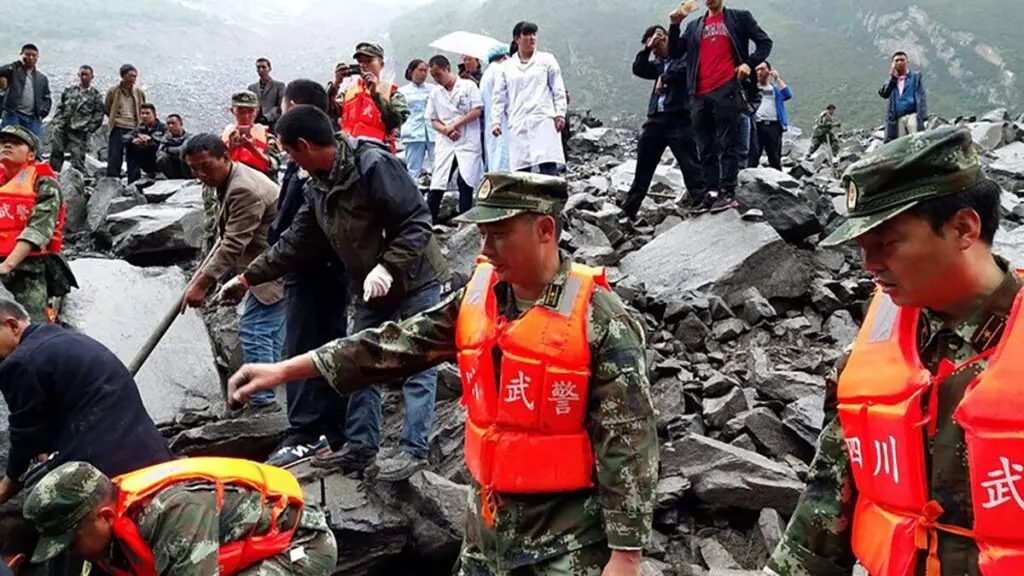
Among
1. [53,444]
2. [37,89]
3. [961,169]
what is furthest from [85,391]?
[37,89]

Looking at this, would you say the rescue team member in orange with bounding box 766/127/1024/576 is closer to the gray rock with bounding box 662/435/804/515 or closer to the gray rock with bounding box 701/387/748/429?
the gray rock with bounding box 662/435/804/515

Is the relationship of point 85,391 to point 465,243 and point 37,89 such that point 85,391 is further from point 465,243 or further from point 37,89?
point 37,89

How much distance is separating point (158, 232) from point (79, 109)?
21.1 ft

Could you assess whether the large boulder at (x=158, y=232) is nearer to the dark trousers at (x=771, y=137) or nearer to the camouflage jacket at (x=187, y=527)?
the camouflage jacket at (x=187, y=527)

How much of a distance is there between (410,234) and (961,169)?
3.09 meters

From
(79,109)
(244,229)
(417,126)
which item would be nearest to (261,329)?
(244,229)

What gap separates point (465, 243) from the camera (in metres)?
8.50

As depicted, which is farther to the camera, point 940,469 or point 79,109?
point 79,109

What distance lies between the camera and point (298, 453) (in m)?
4.95

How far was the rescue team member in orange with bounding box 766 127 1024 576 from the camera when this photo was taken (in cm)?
164

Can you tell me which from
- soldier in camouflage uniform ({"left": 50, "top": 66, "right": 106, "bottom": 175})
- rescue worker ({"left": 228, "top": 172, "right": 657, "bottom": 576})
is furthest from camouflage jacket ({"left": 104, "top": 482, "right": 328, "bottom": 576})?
soldier in camouflage uniform ({"left": 50, "top": 66, "right": 106, "bottom": 175})

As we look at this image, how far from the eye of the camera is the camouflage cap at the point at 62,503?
3.05 m

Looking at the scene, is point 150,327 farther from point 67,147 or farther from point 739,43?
point 67,147

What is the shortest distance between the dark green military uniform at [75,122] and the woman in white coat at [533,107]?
10030 mm
